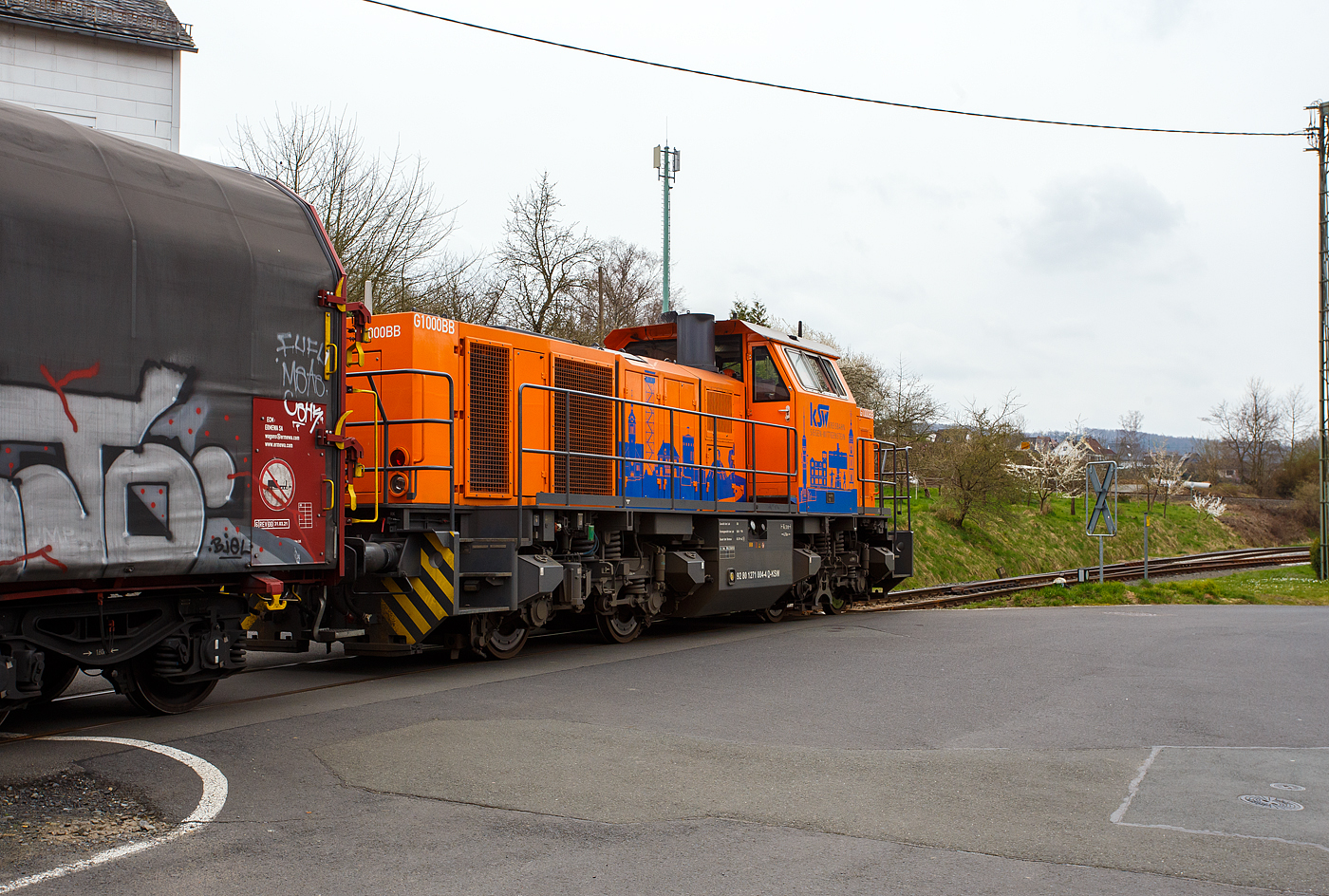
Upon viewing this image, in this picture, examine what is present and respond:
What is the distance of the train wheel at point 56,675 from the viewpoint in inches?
255

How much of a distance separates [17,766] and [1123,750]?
651 cm

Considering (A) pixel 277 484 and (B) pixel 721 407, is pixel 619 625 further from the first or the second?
(A) pixel 277 484

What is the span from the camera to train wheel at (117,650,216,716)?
6.92 meters

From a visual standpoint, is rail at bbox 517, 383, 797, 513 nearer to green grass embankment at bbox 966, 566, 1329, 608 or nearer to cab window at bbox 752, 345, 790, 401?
cab window at bbox 752, 345, 790, 401

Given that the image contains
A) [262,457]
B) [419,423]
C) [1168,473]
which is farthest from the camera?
[1168,473]

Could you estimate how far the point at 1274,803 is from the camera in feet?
17.5

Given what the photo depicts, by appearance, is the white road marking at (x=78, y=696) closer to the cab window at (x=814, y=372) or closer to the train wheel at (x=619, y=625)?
the train wheel at (x=619, y=625)

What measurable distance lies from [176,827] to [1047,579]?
23499 mm

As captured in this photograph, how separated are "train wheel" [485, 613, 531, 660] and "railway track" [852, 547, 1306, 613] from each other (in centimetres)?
764

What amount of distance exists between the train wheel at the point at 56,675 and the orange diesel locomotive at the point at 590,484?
175 cm

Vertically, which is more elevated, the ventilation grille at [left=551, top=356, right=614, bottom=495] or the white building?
the white building

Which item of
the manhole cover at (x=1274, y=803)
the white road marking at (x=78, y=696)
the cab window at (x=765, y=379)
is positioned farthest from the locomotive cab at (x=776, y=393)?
the manhole cover at (x=1274, y=803)

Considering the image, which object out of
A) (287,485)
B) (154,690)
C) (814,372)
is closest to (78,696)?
(154,690)

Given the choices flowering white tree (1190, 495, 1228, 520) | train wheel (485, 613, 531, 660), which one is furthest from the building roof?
flowering white tree (1190, 495, 1228, 520)
